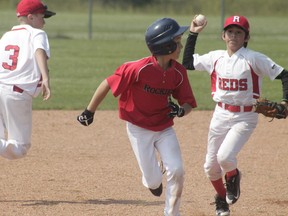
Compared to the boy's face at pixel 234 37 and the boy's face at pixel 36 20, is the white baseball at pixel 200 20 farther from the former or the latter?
the boy's face at pixel 36 20

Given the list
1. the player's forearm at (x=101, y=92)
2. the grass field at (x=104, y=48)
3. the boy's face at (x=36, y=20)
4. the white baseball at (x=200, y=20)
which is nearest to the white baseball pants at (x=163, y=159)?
the player's forearm at (x=101, y=92)

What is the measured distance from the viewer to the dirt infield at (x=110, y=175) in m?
7.61

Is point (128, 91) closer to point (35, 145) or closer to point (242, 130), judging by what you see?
point (242, 130)

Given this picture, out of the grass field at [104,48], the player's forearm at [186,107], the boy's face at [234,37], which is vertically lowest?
the grass field at [104,48]

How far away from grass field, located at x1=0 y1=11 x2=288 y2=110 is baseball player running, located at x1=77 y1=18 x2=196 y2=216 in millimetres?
7105

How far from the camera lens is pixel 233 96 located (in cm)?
715

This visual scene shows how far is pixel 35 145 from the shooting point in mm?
10758

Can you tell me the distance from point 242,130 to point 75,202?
178 centimetres

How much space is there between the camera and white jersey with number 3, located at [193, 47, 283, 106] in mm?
7156

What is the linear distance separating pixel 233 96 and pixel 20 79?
197 cm

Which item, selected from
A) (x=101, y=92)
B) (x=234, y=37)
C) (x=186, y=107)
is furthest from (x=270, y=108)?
(x=101, y=92)

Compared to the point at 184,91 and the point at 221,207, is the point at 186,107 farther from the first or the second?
the point at 221,207

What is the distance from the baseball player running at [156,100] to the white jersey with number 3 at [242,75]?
0.47 meters

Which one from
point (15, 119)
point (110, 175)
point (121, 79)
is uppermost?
point (121, 79)
